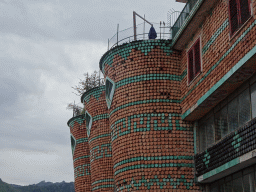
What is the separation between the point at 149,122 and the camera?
1480 centimetres

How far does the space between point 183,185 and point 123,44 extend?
19.2 feet

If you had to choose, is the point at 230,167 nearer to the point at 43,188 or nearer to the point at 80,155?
the point at 80,155

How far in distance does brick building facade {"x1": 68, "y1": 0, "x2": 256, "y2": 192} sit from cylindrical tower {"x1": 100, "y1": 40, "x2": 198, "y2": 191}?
1.3 inches

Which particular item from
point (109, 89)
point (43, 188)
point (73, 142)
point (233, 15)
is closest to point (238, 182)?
point (233, 15)

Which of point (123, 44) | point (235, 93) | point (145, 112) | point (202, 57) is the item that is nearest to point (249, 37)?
point (235, 93)

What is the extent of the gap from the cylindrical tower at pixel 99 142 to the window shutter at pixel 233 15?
9.31m

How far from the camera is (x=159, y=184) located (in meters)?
14.1

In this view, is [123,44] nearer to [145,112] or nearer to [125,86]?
[125,86]

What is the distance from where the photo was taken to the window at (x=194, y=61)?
14328mm

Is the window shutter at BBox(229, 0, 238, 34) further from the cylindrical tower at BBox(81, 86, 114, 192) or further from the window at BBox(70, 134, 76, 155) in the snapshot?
the window at BBox(70, 134, 76, 155)

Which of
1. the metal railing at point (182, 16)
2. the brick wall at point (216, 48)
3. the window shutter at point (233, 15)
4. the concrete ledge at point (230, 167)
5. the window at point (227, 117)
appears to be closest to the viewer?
the concrete ledge at point (230, 167)

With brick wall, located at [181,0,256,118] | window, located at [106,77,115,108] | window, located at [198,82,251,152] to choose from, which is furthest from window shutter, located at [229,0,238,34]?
window, located at [106,77,115,108]

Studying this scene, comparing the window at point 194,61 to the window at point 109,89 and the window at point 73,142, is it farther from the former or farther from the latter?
the window at point 73,142

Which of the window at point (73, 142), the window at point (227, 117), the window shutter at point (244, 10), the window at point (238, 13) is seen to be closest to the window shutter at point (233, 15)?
the window at point (238, 13)
